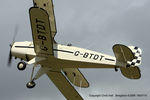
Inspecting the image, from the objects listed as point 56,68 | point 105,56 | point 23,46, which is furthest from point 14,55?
point 105,56

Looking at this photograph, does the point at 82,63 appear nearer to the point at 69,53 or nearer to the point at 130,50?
the point at 69,53

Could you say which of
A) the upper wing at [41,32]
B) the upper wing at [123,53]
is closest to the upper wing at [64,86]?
the upper wing at [41,32]

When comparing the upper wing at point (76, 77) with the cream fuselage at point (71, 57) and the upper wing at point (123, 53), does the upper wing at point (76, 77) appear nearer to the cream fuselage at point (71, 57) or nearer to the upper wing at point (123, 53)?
the cream fuselage at point (71, 57)

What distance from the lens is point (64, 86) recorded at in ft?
99.1

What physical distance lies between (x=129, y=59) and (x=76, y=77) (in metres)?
5.64

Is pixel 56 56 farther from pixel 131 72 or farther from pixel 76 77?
pixel 131 72

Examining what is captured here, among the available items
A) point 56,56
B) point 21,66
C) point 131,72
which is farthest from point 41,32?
point 131,72

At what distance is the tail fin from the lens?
82.5 ft

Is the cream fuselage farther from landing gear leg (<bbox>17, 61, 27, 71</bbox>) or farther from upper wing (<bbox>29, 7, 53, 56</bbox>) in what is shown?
landing gear leg (<bbox>17, 61, 27, 71</bbox>)

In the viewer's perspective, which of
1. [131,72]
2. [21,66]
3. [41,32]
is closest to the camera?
[131,72]

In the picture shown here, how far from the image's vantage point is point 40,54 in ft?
88.7

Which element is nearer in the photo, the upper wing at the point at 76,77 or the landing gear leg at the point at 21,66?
the landing gear leg at the point at 21,66

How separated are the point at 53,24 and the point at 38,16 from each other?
336cm

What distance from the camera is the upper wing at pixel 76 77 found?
30.0 meters
